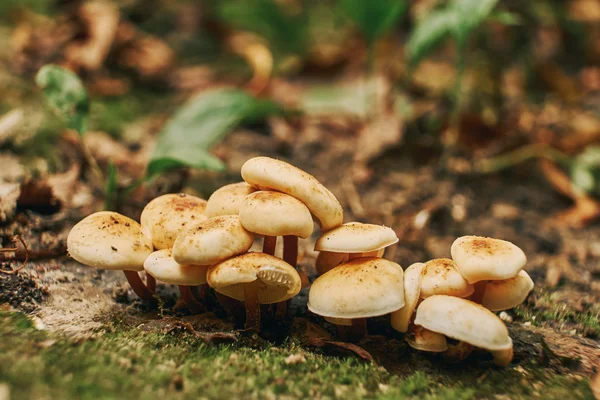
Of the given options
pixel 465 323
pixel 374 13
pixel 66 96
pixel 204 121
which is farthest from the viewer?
pixel 374 13

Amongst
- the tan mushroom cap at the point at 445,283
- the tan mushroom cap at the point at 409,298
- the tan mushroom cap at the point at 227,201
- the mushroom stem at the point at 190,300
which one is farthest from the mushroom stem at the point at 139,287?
the tan mushroom cap at the point at 445,283

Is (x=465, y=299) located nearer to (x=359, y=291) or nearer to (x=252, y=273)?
(x=359, y=291)

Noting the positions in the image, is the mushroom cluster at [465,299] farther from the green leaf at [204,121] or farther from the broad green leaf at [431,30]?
the broad green leaf at [431,30]

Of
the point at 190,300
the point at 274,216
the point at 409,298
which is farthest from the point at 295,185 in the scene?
the point at 190,300

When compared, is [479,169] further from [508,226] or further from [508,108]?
[508,108]

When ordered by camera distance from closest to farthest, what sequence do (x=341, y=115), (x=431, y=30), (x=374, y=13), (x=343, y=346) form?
(x=343, y=346) < (x=431, y=30) < (x=374, y=13) < (x=341, y=115)

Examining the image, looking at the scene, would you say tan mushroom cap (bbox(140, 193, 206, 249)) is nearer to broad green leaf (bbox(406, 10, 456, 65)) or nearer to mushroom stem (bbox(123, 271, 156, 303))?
mushroom stem (bbox(123, 271, 156, 303))
